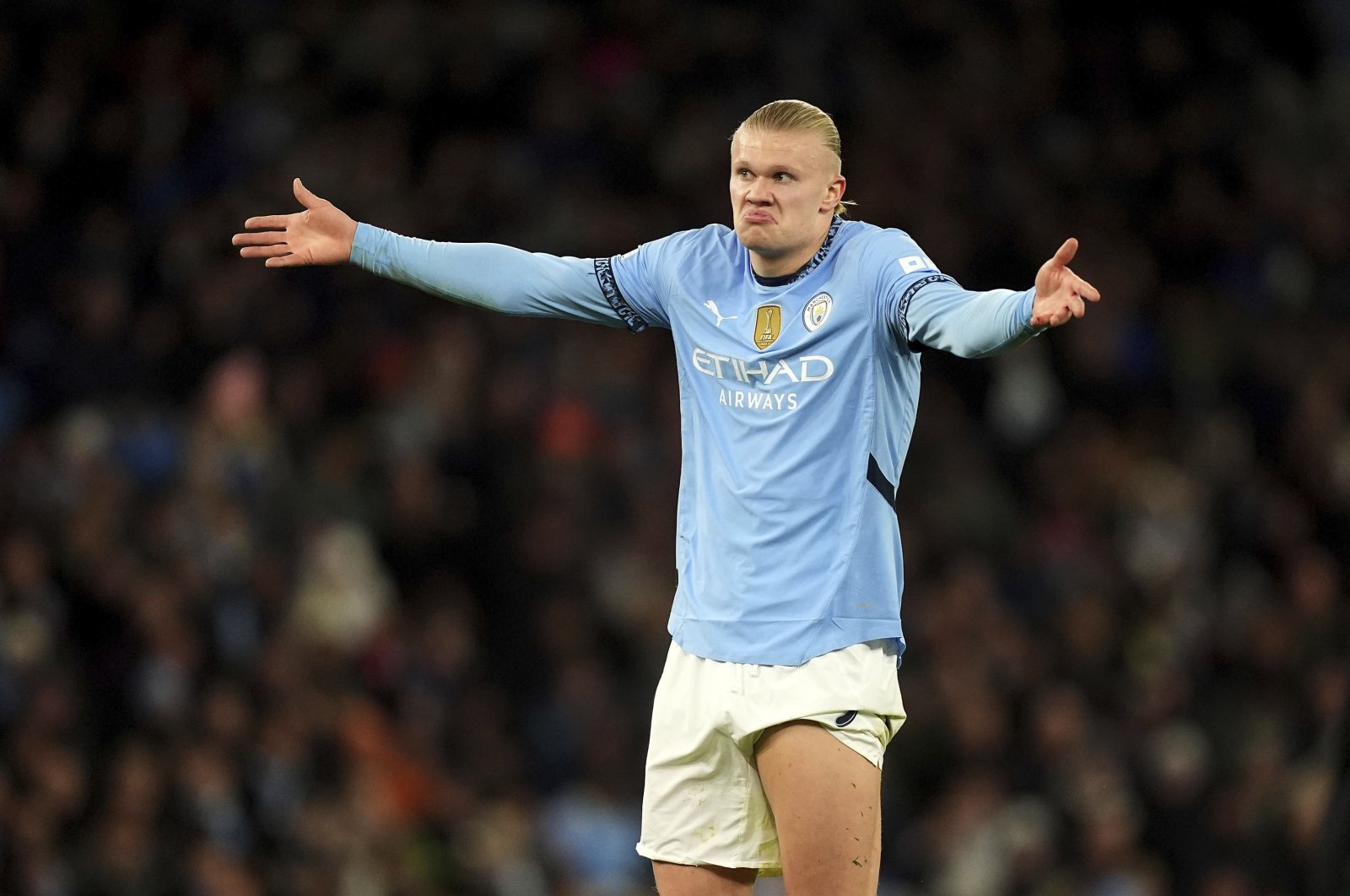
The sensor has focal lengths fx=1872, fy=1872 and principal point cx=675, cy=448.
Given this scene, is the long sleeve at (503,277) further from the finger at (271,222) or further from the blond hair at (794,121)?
the blond hair at (794,121)

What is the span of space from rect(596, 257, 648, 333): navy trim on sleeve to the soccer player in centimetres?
21

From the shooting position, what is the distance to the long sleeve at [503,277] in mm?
4949

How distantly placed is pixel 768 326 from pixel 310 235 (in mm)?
1303

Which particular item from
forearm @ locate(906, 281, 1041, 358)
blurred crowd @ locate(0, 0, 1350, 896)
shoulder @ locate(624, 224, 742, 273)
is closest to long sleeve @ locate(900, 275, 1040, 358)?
forearm @ locate(906, 281, 1041, 358)

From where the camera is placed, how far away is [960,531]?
39.4 feet

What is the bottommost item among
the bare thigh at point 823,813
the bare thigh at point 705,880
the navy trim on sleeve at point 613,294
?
the bare thigh at point 705,880

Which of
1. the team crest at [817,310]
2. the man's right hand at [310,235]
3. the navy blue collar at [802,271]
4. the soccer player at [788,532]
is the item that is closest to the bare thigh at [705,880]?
the soccer player at [788,532]

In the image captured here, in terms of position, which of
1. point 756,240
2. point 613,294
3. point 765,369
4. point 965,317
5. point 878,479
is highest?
point 756,240

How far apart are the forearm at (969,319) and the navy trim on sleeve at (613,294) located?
0.89m

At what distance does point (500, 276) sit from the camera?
495 cm

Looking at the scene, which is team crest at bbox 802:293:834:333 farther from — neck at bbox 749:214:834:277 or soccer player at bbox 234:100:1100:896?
neck at bbox 749:214:834:277

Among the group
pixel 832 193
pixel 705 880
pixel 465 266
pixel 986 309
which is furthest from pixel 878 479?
pixel 465 266

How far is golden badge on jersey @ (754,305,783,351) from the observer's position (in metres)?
4.61

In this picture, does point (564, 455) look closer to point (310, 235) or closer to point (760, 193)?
point (310, 235)
